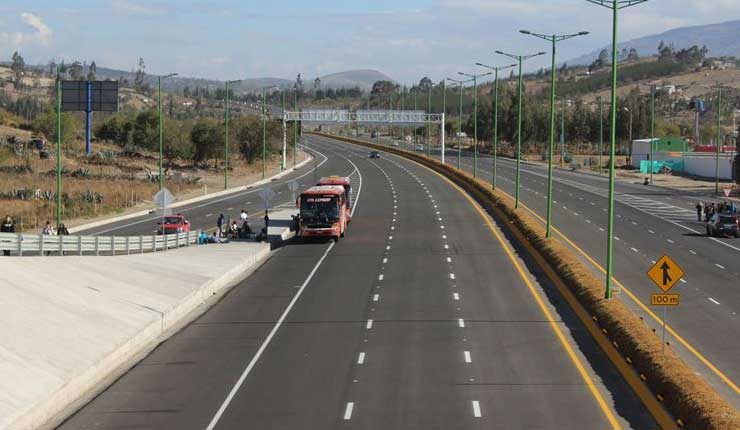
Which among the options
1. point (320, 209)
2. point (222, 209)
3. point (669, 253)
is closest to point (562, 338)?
point (669, 253)

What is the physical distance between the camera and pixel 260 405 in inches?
837

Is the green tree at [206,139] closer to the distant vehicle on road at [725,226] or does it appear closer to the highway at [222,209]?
the highway at [222,209]

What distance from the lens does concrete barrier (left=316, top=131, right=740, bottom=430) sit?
1874 centimetres

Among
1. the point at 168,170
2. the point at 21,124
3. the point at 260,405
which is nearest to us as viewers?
the point at 260,405

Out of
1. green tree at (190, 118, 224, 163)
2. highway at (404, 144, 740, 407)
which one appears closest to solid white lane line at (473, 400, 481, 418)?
highway at (404, 144, 740, 407)

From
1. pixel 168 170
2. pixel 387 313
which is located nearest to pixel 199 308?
pixel 387 313

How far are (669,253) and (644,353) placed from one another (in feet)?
85.9

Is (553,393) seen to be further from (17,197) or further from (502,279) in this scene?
(17,197)

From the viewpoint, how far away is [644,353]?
24.1 meters

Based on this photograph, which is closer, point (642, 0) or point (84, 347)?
point (84, 347)

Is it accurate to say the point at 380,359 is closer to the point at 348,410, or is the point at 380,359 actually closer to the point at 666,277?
the point at 348,410

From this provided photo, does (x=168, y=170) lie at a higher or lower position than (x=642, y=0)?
lower

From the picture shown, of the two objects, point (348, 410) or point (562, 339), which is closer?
point (348, 410)

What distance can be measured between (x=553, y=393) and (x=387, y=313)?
1108cm
